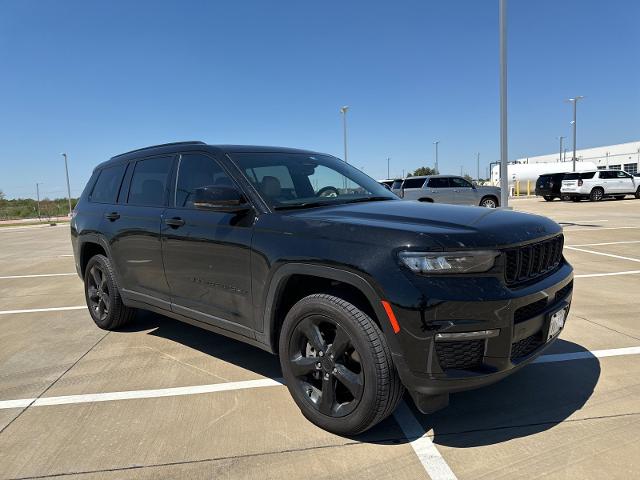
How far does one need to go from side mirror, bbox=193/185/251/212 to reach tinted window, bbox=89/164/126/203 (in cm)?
203

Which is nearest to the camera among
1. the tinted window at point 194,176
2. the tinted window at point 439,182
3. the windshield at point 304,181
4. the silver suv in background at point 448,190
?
the windshield at point 304,181

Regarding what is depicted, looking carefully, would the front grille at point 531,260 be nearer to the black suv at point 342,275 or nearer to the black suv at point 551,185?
the black suv at point 342,275

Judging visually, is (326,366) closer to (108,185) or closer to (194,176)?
(194,176)

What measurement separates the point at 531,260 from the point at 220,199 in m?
1.99

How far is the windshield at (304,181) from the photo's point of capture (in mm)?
3428

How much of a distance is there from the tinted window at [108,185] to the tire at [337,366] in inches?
112

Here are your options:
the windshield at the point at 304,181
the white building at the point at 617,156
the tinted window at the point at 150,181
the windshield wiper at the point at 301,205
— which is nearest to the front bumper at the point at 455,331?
the windshield wiper at the point at 301,205

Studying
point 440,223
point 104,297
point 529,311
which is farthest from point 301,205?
point 104,297

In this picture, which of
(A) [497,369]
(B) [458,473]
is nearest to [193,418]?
(B) [458,473]

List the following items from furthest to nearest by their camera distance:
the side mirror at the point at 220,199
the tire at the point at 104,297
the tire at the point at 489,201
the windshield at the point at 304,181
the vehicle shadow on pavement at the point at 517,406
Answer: the tire at the point at 489,201 < the tire at the point at 104,297 < the windshield at the point at 304,181 < the side mirror at the point at 220,199 < the vehicle shadow on pavement at the point at 517,406

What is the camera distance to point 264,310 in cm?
313

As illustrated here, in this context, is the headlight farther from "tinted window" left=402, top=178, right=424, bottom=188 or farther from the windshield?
"tinted window" left=402, top=178, right=424, bottom=188

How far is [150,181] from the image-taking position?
4.34 m

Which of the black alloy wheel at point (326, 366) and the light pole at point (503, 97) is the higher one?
the light pole at point (503, 97)
